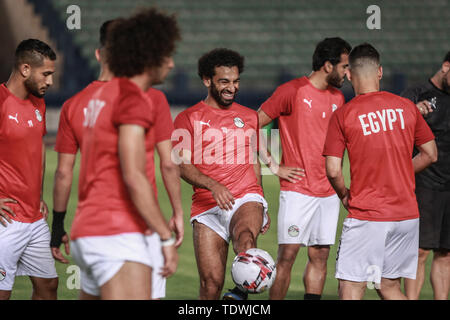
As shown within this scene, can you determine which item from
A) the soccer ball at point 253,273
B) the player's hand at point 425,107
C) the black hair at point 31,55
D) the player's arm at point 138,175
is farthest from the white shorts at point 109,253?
the player's hand at point 425,107

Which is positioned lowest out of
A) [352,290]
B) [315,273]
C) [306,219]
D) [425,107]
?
[315,273]

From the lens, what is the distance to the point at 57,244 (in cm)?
493

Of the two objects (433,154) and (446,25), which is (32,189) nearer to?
(433,154)

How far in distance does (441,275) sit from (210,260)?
6.84 feet

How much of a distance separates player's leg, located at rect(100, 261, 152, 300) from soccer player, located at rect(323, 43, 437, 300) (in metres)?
2.05

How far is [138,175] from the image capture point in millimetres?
3729

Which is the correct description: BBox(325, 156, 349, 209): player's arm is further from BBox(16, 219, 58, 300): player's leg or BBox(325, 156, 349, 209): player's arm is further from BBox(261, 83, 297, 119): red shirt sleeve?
BBox(16, 219, 58, 300): player's leg

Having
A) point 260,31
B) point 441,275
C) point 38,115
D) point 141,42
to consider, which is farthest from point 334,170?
point 260,31

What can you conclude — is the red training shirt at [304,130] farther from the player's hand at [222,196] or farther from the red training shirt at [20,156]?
the red training shirt at [20,156]

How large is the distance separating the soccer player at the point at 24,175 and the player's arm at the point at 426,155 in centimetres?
291

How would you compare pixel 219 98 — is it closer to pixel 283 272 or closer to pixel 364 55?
pixel 364 55

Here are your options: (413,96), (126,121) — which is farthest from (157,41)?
(413,96)

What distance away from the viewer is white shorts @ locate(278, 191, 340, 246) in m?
6.96

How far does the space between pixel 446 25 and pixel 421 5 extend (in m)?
1.11
